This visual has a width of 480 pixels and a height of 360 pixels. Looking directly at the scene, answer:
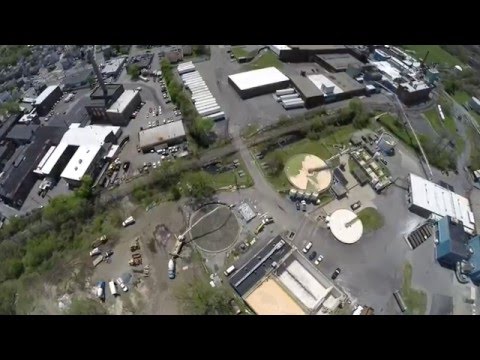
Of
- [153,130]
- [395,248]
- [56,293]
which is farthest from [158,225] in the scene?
[395,248]

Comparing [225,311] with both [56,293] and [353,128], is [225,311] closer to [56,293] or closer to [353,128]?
[56,293]

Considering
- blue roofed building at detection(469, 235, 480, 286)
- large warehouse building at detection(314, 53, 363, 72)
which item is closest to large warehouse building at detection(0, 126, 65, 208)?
large warehouse building at detection(314, 53, 363, 72)

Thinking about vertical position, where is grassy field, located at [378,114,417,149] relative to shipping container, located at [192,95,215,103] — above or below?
below

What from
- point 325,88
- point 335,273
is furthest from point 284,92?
point 335,273

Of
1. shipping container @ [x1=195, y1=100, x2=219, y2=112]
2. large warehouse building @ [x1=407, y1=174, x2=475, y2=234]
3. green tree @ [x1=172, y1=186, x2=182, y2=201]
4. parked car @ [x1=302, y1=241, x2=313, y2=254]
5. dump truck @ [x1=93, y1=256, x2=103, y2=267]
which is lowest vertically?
dump truck @ [x1=93, y1=256, x2=103, y2=267]

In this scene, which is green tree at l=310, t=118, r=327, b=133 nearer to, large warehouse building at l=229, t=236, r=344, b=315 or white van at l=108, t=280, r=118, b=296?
large warehouse building at l=229, t=236, r=344, b=315

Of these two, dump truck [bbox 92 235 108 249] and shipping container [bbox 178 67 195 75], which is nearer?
dump truck [bbox 92 235 108 249]

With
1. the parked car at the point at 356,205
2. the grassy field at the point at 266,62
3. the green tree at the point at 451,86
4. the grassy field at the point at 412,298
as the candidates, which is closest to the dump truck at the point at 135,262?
the parked car at the point at 356,205
